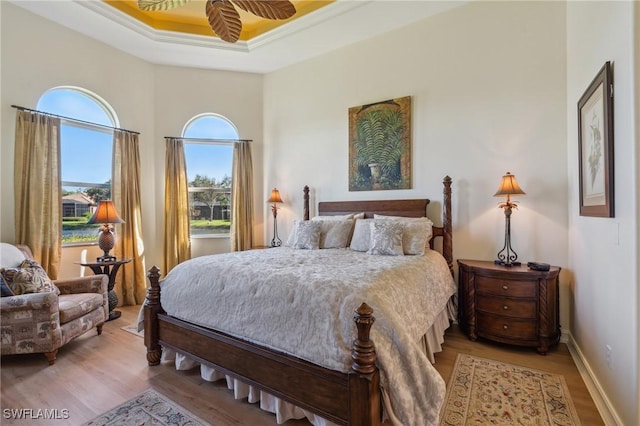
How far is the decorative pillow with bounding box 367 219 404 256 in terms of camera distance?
9.43ft

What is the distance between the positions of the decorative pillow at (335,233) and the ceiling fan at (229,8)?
82.9 inches

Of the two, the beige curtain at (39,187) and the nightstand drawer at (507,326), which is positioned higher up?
the beige curtain at (39,187)

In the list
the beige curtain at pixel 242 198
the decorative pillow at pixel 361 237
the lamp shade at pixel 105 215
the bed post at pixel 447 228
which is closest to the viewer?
the decorative pillow at pixel 361 237

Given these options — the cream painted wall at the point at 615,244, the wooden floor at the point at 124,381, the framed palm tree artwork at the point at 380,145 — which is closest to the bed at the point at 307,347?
the wooden floor at the point at 124,381

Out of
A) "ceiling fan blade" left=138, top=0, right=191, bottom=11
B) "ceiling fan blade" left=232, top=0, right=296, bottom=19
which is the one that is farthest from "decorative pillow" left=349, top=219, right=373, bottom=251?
"ceiling fan blade" left=138, top=0, right=191, bottom=11

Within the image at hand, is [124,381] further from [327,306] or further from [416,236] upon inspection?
[416,236]

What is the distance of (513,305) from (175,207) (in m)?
4.47

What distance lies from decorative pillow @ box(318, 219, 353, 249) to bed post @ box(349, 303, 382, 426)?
1912 millimetres

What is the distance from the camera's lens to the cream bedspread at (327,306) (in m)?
1.51

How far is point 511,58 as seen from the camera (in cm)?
308

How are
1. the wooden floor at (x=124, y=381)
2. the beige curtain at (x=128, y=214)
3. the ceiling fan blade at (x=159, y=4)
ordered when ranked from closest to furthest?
the wooden floor at (x=124, y=381) < the ceiling fan blade at (x=159, y=4) < the beige curtain at (x=128, y=214)

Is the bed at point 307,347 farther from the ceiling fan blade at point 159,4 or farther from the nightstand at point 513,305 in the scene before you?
the ceiling fan blade at point 159,4

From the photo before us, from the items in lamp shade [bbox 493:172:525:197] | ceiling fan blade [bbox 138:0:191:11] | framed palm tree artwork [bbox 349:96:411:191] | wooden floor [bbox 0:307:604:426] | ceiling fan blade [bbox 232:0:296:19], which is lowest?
wooden floor [bbox 0:307:604:426]

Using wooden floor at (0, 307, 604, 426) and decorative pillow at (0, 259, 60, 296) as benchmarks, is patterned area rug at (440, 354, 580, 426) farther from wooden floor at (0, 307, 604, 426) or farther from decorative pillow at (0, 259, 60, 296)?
decorative pillow at (0, 259, 60, 296)
